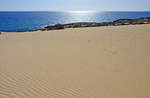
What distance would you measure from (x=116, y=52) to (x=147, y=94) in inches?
122

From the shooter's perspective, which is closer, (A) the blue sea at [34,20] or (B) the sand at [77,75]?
(B) the sand at [77,75]

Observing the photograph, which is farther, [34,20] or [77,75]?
[34,20]

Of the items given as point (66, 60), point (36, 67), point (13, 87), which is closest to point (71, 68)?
point (66, 60)

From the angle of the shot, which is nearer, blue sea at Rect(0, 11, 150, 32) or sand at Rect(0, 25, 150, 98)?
sand at Rect(0, 25, 150, 98)

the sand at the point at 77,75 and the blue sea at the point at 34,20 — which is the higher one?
the sand at the point at 77,75

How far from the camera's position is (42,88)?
3.40 m

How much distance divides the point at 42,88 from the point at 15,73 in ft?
4.39

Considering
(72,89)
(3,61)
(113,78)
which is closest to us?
(72,89)

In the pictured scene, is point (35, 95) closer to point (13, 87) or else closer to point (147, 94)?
point (13, 87)

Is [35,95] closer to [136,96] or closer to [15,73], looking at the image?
[15,73]

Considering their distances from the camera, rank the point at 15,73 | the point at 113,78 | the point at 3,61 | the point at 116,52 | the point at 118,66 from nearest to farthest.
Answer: the point at 113,78, the point at 15,73, the point at 118,66, the point at 3,61, the point at 116,52

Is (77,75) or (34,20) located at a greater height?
(77,75)

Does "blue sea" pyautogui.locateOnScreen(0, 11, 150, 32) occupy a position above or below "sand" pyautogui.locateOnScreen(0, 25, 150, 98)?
below

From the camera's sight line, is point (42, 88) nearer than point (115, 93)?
No
